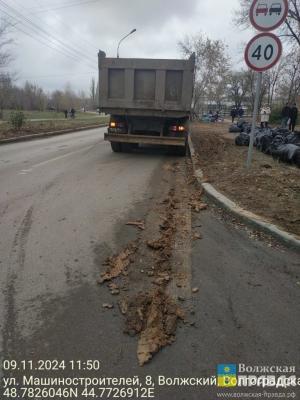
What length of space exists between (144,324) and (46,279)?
1.15 metres

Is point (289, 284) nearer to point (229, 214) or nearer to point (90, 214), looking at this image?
point (229, 214)

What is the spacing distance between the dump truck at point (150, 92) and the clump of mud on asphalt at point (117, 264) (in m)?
7.27

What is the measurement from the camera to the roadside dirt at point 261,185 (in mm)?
4852

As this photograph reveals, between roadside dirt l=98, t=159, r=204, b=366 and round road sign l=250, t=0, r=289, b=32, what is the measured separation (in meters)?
3.81

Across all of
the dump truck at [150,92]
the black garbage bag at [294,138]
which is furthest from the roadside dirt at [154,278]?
the black garbage bag at [294,138]

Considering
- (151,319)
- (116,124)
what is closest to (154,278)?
(151,319)

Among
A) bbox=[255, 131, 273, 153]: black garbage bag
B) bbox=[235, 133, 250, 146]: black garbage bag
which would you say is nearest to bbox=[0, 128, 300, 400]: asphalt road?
bbox=[255, 131, 273, 153]: black garbage bag

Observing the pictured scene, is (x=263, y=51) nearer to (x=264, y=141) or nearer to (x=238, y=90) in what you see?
(x=264, y=141)

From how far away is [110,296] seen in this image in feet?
9.82

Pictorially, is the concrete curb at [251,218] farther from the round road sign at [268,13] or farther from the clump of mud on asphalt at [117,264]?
the round road sign at [268,13]

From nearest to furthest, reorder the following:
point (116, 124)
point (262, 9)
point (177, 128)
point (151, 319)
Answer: point (151, 319)
point (262, 9)
point (177, 128)
point (116, 124)

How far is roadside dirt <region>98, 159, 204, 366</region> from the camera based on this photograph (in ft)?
8.45

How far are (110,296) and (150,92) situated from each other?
28.2 ft

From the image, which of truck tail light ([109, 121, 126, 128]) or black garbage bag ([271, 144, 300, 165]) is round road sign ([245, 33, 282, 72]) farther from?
truck tail light ([109, 121, 126, 128])
